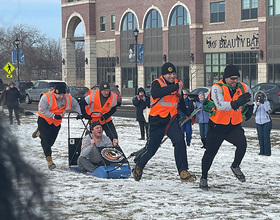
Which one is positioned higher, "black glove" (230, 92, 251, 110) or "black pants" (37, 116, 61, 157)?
"black glove" (230, 92, 251, 110)

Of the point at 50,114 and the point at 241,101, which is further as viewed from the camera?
the point at 50,114

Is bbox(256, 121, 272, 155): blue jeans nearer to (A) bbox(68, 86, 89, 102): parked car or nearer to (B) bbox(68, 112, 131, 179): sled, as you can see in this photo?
(B) bbox(68, 112, 131, 179): sled

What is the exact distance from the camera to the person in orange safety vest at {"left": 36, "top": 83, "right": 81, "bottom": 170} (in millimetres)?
11336

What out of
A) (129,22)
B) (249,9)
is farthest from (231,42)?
(129,22)

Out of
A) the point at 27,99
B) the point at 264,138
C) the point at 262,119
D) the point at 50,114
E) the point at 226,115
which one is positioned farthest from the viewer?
the point at 27,99

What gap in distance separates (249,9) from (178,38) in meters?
7.34

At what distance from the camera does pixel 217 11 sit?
48875 millimetres

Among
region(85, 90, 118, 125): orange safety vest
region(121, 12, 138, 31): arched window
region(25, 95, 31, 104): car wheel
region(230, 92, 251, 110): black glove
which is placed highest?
region(121, 12, 138, 31): arched window

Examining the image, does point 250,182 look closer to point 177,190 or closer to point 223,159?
point 177,190

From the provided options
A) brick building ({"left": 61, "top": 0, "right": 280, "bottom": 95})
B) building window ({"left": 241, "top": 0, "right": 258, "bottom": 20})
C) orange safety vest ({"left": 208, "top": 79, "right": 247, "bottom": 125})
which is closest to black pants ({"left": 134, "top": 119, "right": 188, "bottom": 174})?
orange safety vest ({"left": 208, "top": 79, "right": 247, "bottom": 125})

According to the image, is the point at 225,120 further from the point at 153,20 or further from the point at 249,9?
the point at 153,20

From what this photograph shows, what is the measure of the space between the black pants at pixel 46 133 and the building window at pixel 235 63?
117ft

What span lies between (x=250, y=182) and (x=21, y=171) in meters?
8.83

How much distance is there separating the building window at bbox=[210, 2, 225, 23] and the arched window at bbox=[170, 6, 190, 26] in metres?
2.39
